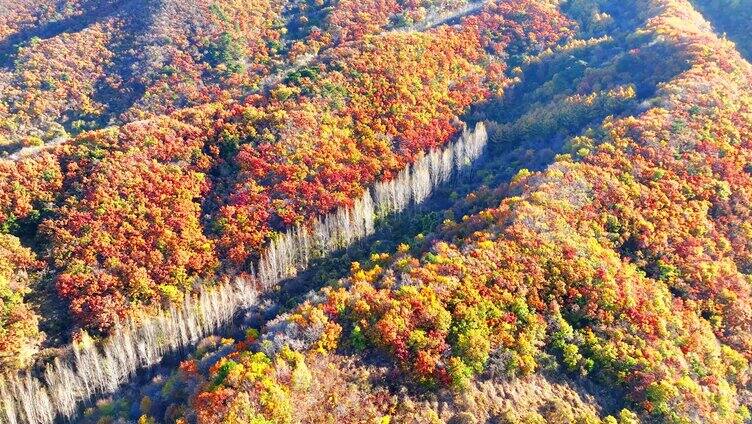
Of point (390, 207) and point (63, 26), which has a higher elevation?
point (63, 26)

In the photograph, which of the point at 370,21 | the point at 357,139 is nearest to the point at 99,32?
the point at 370,21

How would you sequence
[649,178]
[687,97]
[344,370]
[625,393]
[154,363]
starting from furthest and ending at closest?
1. [687,97]
2. [649,178]
3. [154,363]
4. [625,393]
5. [344,370]

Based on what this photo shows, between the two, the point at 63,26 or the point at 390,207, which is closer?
the point at 390,207

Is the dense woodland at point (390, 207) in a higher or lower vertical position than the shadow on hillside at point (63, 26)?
lower

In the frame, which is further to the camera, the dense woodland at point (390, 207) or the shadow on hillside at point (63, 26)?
the shadow on hillside at point (63, 26)

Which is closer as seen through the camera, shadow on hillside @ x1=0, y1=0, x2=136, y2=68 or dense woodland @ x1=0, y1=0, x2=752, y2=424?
dense woodland @ x1=0, y1=0, x2=752, y2=424

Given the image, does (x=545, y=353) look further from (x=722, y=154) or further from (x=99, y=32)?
(x=99, y=32)

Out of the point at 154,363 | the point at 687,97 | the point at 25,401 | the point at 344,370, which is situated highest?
the point at 687,97

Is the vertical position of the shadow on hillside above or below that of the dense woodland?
above
